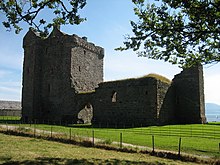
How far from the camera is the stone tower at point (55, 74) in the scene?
37719 millimetres

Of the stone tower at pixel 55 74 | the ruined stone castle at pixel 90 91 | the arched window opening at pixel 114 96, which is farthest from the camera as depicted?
the stone tower at pixel 55 74

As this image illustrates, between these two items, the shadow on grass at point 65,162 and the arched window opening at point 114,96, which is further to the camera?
the arched window opening at point 114,96

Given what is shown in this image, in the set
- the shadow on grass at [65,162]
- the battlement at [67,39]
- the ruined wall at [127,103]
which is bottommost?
the shadow on grass at [65,162]

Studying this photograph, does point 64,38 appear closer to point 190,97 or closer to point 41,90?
point 41,90

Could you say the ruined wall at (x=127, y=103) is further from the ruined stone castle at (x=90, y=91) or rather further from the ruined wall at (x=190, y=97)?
the ruined wall at (x=190, y=97)

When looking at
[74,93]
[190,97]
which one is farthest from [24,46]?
[190,97]

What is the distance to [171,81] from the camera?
34875 mm

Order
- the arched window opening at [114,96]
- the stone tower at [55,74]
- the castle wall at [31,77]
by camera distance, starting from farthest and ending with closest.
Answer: the castle wall at [31,77]
the stone tower at [55,74]
the arched window opening at [114,96]

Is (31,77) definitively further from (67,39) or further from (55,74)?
(67,39)

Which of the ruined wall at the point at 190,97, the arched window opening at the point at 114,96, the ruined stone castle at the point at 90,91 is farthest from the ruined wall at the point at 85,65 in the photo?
the ruined wall at the point at 190,97

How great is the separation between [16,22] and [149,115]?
19.8 meters

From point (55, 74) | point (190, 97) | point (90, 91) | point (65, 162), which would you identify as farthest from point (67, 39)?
point (65, 162)

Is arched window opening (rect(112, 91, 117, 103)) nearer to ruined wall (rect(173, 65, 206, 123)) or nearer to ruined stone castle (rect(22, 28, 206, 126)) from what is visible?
ruined stone castle (rect(22, 28, 206, 126))

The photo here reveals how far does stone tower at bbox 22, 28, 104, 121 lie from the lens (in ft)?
124
